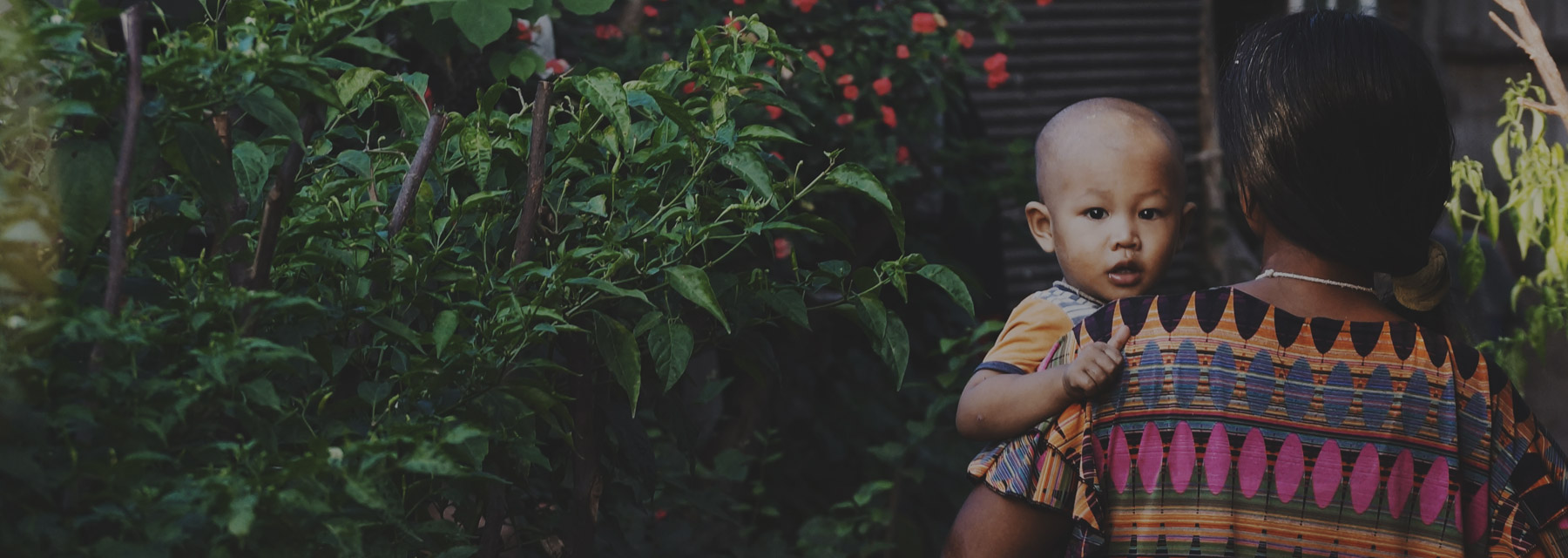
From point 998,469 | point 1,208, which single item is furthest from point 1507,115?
point 1,208

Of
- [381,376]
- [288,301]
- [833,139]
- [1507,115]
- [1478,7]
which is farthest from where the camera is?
[1478,7]

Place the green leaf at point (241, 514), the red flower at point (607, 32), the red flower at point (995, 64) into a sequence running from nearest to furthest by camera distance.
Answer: the green leaf at point (241, 514) < the red flower at point (607, 32) < the red flower at point (995, 64)

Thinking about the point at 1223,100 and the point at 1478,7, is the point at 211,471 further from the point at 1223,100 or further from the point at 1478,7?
the point at 1478,7

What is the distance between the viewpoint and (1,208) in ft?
3.75

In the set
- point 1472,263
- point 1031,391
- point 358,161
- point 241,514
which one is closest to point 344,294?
point 358,161

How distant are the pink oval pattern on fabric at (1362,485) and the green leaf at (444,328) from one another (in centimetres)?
92

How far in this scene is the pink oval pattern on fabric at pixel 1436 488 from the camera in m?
1.43

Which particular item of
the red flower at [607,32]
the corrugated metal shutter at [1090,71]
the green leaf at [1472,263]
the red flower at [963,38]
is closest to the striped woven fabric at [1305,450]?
the green leaf at [1472,263]

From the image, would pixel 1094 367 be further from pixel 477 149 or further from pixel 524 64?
pixel 524 64

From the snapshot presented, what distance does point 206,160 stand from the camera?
1311 millimetres

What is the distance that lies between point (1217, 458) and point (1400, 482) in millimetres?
184

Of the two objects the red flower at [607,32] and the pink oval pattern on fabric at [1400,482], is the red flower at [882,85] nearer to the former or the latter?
the red flower at [607,32]

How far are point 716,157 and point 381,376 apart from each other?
0.48 meters

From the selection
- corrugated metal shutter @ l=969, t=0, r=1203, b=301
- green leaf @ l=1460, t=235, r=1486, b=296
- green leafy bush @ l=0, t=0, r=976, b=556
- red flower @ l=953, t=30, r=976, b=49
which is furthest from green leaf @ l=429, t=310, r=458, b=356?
corrugated metal shutter @ l=969, t=0, r=1203, b=301
